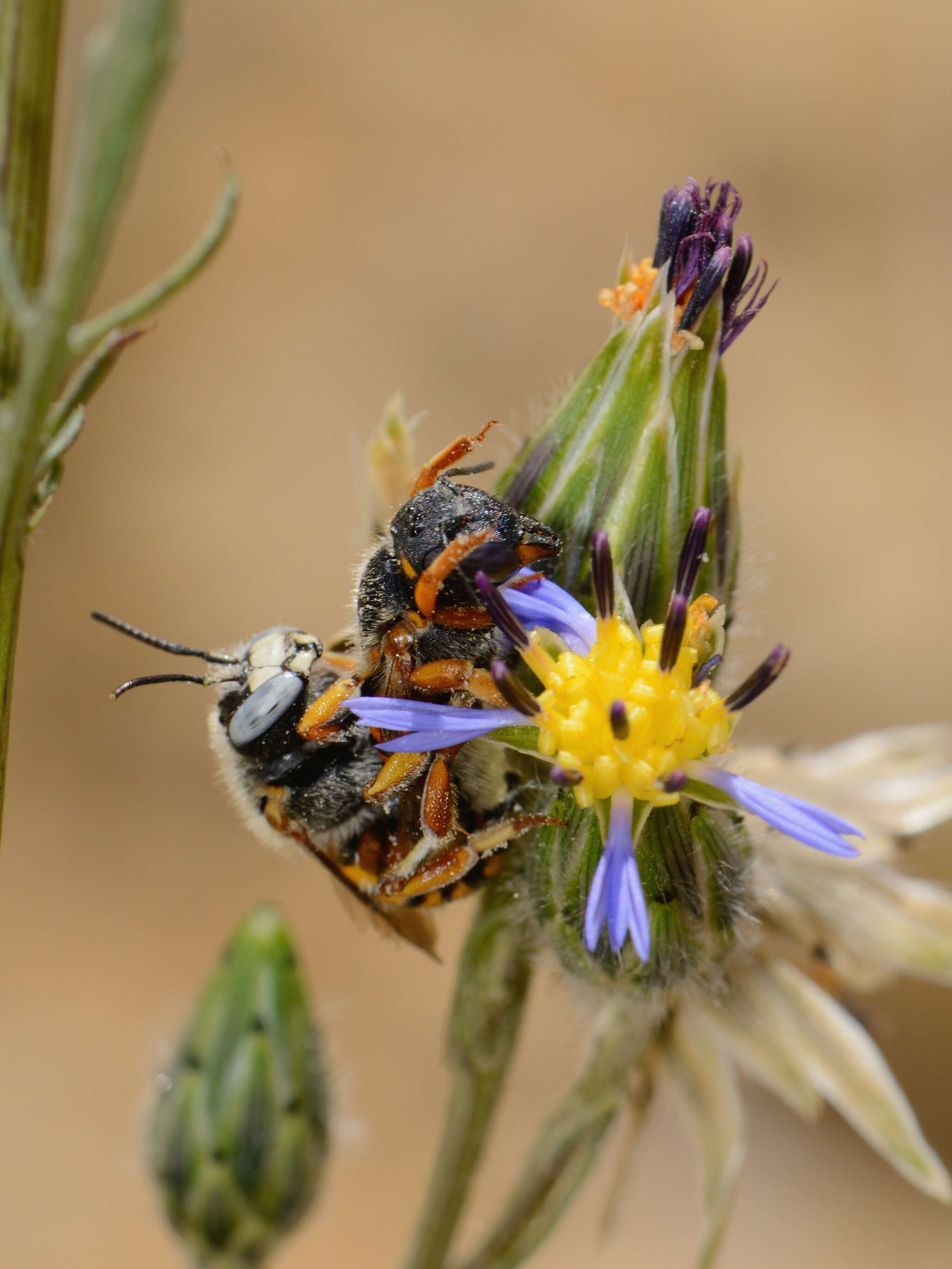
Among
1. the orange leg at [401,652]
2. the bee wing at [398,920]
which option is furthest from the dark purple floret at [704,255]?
the bee wing at [398,920]

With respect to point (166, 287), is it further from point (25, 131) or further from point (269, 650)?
point (269, 650)

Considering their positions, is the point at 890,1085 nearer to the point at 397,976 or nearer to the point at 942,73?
A: the point at 397,976

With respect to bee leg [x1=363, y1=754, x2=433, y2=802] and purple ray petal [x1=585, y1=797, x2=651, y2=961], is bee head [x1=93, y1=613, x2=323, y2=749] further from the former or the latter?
purple ray petal [x1=585, y1=797, x2=651, y2=961]

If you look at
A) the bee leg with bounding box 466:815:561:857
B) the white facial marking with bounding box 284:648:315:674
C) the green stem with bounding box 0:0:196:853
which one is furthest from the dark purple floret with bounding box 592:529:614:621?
the green stem with bounding box 0:0:196:853

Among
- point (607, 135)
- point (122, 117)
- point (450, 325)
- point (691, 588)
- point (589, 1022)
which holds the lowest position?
point (589, 1022)

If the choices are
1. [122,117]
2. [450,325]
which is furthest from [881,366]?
[122,117]

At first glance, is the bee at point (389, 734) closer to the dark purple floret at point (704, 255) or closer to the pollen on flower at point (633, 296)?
the pollen on flower at point (633, 296)
